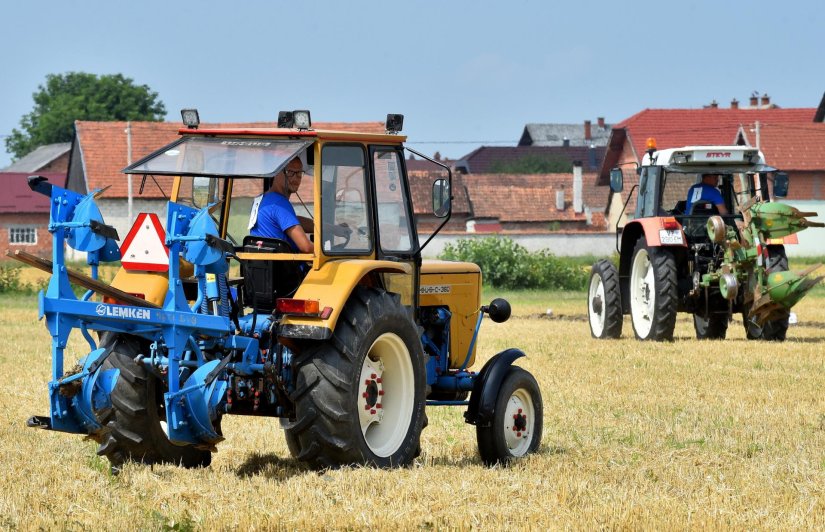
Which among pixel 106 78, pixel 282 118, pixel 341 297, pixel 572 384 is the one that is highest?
pixel 106 78

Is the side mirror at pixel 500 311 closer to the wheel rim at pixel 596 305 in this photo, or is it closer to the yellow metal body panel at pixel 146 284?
the yellow metal body panel at pixel 146 284

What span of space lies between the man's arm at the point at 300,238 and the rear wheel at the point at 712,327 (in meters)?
11.4

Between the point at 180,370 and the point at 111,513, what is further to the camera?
the point at 180,370

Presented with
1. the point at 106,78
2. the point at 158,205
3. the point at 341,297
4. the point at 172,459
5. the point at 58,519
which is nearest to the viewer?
the point at 58,519

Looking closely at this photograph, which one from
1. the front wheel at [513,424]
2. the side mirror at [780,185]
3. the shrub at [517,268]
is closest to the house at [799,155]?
the shrub at [517,268]

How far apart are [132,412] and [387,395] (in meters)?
1.51

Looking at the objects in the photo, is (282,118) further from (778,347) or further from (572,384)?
(778,347)

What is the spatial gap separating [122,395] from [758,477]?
3636 millimetres

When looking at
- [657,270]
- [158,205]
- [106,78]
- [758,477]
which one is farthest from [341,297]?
[106,78]

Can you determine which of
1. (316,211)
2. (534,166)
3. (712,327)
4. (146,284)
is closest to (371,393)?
(316,211)

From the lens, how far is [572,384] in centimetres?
1354

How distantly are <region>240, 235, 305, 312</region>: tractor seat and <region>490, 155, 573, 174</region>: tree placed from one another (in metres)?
94.3

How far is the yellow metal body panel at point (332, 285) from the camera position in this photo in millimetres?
7672

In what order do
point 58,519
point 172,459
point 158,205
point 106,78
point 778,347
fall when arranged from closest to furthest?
point 58,519, point 172,459, point 778,347, point 158,205, point 106,78
